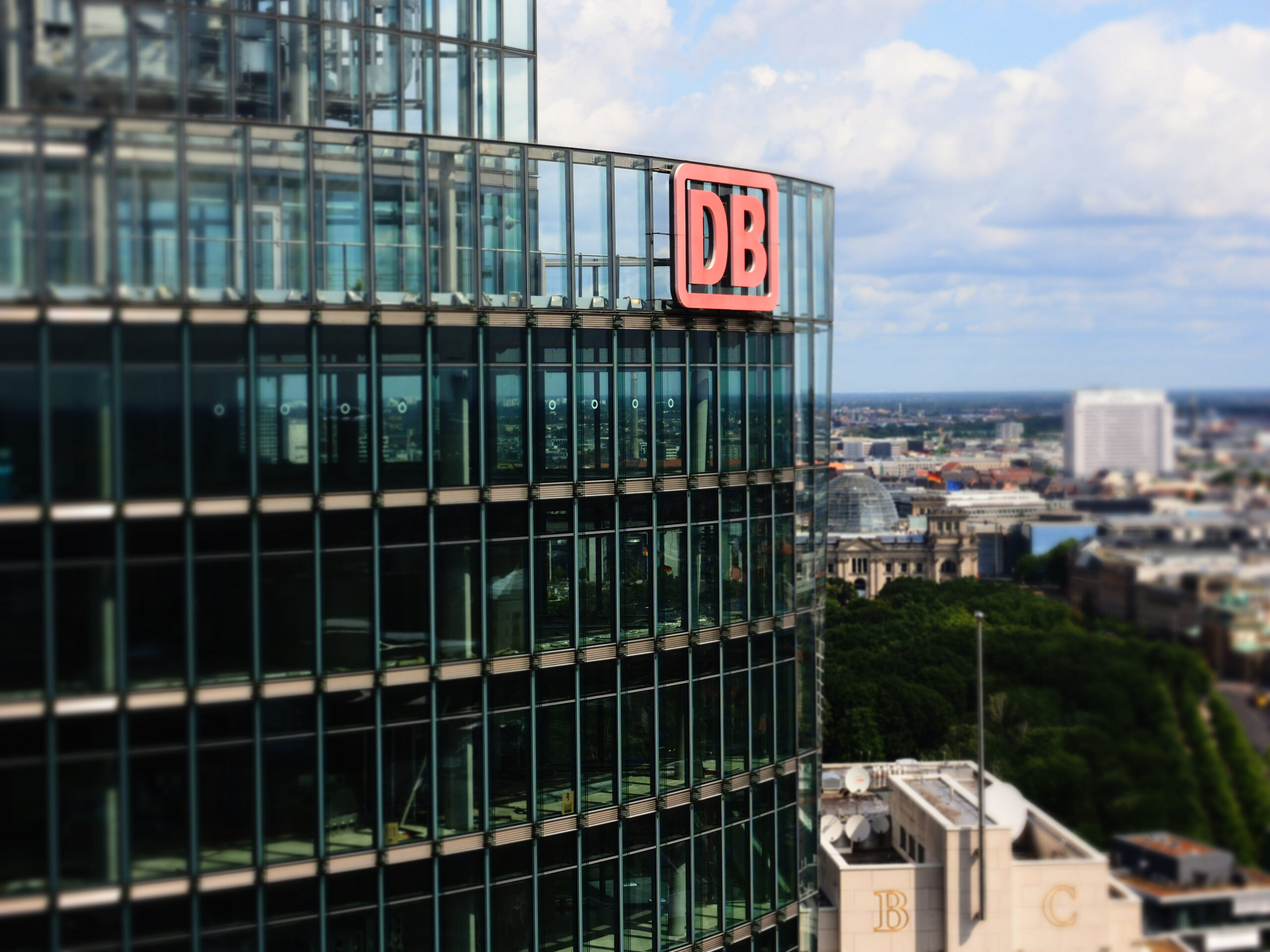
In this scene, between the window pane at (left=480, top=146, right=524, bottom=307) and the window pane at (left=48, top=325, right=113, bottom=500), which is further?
the window pane at (left=480, top=146, right=524, bottom=307)

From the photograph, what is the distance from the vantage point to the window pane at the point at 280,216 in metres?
25.9

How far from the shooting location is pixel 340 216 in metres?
27.1

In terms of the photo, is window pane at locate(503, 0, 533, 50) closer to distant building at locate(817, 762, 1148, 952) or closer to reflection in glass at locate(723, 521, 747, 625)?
reflection in glass at locate(723, 521, 747, 625)

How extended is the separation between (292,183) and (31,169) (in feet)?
17.6

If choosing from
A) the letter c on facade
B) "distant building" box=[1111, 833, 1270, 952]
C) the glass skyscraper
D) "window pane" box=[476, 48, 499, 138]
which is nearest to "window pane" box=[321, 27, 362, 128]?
the glass skyscraper

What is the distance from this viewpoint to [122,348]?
24.0 meters

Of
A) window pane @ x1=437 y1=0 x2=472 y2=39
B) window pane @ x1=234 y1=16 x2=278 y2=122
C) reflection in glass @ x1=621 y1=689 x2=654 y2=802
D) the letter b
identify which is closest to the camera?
reflection in glass @ x1=621 y1=689 x2=654 y2=802

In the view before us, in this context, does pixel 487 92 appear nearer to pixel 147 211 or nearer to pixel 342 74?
pixel 342 74

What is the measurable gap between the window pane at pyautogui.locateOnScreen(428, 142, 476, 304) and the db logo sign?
6280 mm

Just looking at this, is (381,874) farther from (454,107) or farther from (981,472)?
(981,472)

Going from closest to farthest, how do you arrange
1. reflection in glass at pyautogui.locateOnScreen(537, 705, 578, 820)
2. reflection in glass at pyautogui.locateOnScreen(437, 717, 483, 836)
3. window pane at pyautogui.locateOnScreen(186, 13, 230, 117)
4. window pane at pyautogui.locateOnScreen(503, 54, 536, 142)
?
1. reflection in glass at pyautogui.locateOnScreen(437, 717, 483, 836)
2. reflection in glass at pyautogui.locateOnScreen(537, 705, 578, 820)
3. window pane at pyautogui.locateOnScreen(186, 13, 230, 117)
4. window pane at pyautogui.locateOnScreen(503, 54, 536, 142)

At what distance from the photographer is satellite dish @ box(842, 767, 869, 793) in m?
67.0

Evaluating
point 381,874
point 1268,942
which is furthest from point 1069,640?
point 381,874

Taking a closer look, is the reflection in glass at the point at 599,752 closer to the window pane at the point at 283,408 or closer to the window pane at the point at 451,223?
the window pane at the point at 283,408
